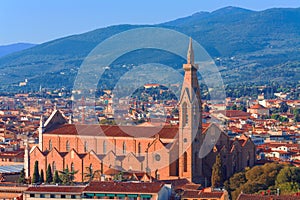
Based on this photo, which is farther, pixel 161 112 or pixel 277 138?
pixel 161 112

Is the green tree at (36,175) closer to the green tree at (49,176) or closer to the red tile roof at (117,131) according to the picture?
the green tree at (49,176)

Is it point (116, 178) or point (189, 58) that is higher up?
point (189, 58)

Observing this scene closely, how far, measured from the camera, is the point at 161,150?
36500 mm

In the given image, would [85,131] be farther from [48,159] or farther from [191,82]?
[191,82]

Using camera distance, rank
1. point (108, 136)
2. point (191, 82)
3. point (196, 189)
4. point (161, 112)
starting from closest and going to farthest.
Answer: point (196, 189)
point (191, 82)
point (108, 136)
point (161, 112)

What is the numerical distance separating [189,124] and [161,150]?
1693 millimetres

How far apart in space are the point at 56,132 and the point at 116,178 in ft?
24.4

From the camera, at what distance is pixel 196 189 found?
32969 millimetres

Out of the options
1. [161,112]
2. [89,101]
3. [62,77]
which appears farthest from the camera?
→ [62,77]

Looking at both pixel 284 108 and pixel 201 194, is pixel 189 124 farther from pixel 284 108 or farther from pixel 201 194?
pixel 284 108

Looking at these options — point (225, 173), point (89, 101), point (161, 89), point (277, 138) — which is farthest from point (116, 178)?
point (161, 89)

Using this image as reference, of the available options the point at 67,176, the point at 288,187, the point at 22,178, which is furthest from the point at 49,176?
the point at 288,187

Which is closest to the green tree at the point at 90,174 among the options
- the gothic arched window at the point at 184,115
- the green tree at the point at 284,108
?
the gothic arched window at the point at 184,115

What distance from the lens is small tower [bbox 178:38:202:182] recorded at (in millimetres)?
36312
